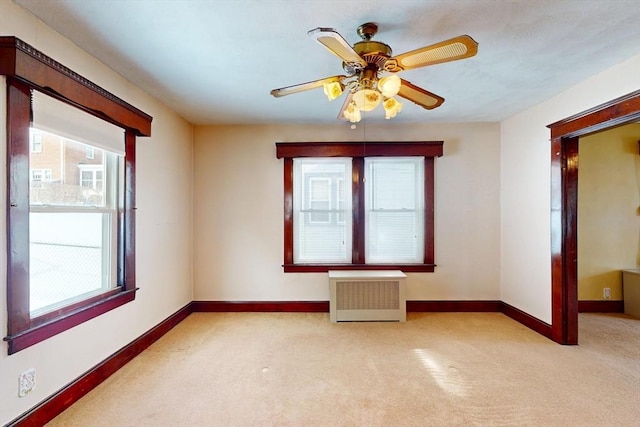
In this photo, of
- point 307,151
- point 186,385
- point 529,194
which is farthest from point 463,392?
point 307,151

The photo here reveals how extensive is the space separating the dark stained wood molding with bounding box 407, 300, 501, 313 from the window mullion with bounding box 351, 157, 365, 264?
3.06 feet

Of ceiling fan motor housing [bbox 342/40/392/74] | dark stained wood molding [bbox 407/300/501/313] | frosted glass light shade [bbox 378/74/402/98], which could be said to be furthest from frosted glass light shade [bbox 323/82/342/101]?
dark stained wood molding [bbox 407/300/501/313]

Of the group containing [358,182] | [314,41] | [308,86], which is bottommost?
[358,182]

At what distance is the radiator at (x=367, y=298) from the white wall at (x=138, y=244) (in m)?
1.88

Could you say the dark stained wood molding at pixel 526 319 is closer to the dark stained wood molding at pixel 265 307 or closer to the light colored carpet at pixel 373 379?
the light colored carpet at pixel 373 379

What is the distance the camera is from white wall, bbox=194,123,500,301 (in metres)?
4.18

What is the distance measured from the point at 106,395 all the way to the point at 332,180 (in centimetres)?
314

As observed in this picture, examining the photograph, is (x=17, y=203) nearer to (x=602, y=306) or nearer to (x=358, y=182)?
(x=358, y=182)

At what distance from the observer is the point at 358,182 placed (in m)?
4.18

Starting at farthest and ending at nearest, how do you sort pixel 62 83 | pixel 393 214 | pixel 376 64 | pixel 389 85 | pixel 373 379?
1. pixel 393 214
2. pixel 373 379
3. pixel 62 83
4. pixel 376 64
5. pixel 389 85

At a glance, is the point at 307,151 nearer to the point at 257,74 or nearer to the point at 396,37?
the point at 257,74

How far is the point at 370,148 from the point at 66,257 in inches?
130

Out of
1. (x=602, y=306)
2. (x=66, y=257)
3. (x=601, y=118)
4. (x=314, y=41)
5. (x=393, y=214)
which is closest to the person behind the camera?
(x=314, y=41)

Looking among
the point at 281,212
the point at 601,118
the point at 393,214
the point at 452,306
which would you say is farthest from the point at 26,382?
the point at 601,118
